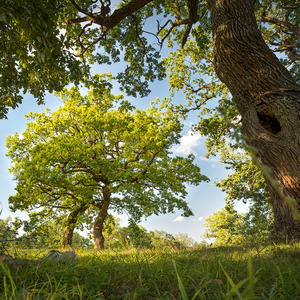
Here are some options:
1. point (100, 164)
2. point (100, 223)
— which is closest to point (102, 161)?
point (100, 164)

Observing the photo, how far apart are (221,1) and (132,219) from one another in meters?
15.2

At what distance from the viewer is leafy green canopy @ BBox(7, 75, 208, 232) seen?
42.8ft

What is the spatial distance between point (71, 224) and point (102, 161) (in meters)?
5.39

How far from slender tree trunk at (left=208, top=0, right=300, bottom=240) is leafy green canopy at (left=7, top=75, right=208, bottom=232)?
29.7 feet

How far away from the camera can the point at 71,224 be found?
14.1 meters

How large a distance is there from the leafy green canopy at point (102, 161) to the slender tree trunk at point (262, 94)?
9.04 m

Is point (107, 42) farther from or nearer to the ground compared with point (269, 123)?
farther from the ground

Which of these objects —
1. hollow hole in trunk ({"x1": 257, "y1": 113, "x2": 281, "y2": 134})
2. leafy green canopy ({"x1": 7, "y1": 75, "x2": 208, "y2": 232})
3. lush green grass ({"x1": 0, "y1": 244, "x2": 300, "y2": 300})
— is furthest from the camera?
leafy green canopy ({"x1": 7, "y1": 75, "x2": 208, "y2": 232})

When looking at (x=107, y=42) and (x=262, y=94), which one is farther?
(x=107, y=42)

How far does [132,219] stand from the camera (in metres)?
16.2

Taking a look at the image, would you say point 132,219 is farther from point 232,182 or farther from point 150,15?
point 150,15

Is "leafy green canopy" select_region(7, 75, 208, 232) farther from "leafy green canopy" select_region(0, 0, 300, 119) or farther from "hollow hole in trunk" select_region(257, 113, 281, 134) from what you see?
"hollow hole in trunk" select_region(257, 113, 281, 134)

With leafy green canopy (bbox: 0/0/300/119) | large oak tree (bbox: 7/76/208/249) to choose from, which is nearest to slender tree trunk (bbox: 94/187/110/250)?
large oak tree (bbox: 7/76/208/249)

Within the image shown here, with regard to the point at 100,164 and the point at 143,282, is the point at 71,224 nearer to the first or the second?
the point at 100,164
